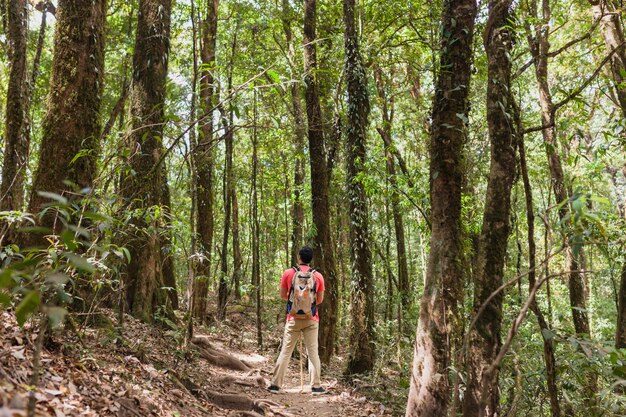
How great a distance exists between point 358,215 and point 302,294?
2.94 m

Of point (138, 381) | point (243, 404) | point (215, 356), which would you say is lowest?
point (243, 404)

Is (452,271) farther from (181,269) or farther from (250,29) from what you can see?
(181,269)

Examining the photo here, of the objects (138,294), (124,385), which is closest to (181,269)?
(138,294)

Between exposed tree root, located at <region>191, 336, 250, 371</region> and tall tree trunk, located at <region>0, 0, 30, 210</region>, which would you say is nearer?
tall tree trunk, located at <region>0, 0, 30, 210</region>

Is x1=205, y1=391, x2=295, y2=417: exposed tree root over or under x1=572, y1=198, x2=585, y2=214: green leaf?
under

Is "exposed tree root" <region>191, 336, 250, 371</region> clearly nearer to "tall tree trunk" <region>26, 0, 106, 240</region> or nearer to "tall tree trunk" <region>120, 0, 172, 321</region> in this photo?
"tall tree trunk" <region>120, 0, 172, 321</region>

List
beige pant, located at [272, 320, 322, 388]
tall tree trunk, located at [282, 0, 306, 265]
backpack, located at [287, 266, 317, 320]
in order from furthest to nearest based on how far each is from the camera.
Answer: tall tree trunk, located at [282, 0, 306, 265], beige pant, located at [272, 320, 322, 388], backpack, located at [287, 266, 317, 320]

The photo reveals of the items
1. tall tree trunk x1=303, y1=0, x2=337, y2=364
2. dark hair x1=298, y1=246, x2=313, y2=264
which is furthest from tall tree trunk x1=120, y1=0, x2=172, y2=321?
tall tree trunk x1=303, y1=0, x2=337, y2=364

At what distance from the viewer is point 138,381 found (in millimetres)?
5109

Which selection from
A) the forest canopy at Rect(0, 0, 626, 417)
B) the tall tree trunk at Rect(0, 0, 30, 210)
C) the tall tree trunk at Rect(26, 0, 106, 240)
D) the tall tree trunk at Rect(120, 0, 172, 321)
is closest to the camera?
the forest canopy at Rect(0, 0, 626, 417)

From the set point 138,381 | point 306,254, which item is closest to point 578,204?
point 138,381

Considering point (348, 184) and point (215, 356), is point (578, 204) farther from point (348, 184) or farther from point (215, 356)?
point (215, 356)

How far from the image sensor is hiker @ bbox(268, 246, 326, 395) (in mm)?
7562

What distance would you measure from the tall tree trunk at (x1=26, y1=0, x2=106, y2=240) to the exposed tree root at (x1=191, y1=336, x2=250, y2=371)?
15.9ft
